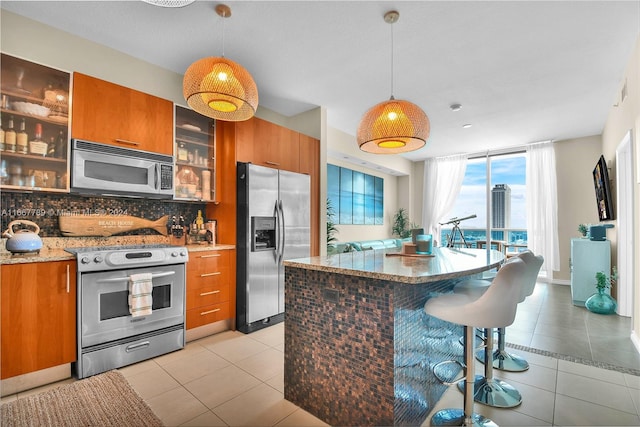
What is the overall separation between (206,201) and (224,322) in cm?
131

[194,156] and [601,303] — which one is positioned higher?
[194,156]

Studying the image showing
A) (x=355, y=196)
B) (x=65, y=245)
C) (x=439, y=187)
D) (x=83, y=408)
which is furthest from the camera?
(x=439, y=187)

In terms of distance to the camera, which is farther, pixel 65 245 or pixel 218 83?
pixel 65 245

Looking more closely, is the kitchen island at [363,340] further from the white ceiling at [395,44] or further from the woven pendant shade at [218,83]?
the white ceiling at [395,44]

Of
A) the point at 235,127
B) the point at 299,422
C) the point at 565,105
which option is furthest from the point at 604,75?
the point at 299,422

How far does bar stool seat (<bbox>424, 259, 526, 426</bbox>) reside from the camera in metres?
1.55

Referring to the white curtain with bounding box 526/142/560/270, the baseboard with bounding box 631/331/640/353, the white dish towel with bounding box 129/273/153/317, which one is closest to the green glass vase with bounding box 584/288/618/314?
the baseboard with bounding box 631/331/640/353

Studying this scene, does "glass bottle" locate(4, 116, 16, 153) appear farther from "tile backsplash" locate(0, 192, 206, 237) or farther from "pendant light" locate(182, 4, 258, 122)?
"pendant light" locate(182, 4, 258, 122)

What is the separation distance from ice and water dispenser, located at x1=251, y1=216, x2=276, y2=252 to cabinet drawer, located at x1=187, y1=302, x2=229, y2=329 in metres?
0.67

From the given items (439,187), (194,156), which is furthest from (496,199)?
(194,156)

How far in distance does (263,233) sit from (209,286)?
2.52 ft

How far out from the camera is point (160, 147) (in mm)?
3018

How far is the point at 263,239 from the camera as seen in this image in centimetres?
341

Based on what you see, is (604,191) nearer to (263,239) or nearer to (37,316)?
(263,239)
